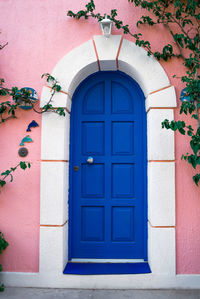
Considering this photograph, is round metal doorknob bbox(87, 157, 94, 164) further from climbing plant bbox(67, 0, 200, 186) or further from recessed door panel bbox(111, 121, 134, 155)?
climbing plant bbox(67, 0, 200, 186)

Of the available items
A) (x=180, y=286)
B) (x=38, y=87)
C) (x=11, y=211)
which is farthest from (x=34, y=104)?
(x=180, y=286)

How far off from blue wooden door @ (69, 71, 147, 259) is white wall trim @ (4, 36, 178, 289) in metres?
0.20

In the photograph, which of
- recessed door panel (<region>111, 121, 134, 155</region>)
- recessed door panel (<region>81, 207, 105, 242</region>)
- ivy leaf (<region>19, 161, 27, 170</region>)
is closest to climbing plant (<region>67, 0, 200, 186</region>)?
recessed door panel (<region>111, 121, 134, 155</region>)

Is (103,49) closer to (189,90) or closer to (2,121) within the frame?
(189,90)

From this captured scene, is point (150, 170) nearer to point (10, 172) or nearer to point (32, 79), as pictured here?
point (10, 172)

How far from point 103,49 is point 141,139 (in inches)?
44.3

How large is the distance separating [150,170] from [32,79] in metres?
1.69

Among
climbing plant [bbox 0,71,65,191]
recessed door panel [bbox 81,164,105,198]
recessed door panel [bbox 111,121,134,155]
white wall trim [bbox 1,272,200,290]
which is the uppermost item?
climbing plant [bbox 0,71,65,191]

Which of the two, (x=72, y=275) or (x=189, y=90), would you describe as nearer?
(x=189, y=90)

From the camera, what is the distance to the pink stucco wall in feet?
8.95

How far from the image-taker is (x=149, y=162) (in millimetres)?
2801

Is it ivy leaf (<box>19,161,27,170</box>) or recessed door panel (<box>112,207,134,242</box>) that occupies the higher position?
ivy leaf (<box>19,161,27,170</box>)

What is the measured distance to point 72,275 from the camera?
105 inches

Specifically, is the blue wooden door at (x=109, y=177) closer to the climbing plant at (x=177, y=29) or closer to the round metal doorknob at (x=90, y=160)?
the round metal doorknob at (x=90, y=160)
